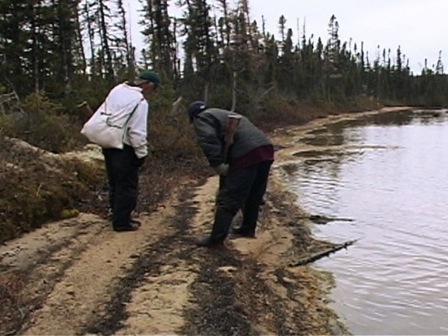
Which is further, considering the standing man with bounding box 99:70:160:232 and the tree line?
the tree line

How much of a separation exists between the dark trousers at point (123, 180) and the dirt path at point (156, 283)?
22cm

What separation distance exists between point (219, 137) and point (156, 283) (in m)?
1.85

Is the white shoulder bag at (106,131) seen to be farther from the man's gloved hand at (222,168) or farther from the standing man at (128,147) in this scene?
the man's gloved hand at (222,168)

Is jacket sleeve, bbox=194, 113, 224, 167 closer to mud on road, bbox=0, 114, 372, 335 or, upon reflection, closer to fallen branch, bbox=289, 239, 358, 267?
mud on road, bbox=0, 114, 372, 335

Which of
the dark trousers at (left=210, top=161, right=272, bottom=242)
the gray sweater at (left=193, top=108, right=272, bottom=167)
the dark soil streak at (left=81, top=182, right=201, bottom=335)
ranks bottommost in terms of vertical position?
the dark soil streak at (left=81, top=182, right=201, bottom=335)

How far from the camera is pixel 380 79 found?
86.8 m

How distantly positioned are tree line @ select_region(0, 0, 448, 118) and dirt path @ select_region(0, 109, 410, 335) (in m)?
8.57

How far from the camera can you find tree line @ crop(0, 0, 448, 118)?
859 inches

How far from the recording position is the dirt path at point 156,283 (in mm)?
4258

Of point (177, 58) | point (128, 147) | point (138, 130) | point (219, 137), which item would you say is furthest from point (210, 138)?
point (177, 58)

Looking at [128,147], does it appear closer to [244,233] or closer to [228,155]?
[228,155]

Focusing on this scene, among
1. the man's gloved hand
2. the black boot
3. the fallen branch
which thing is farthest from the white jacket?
the fallen branch

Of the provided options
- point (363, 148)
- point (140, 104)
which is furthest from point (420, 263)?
point (363, 148)

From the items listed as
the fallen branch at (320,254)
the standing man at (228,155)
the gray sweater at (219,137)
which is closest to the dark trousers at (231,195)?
the standing man at (228,155)
